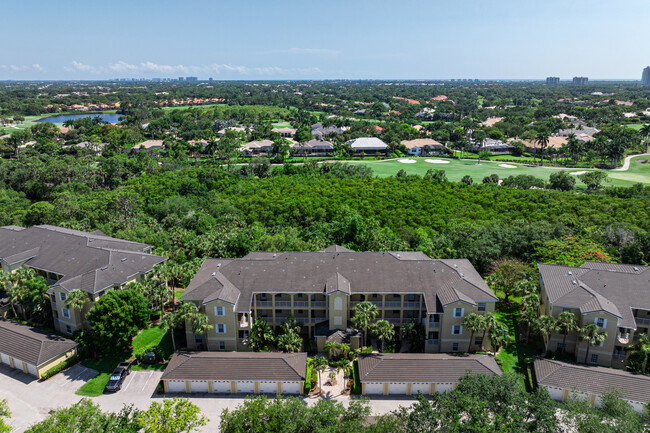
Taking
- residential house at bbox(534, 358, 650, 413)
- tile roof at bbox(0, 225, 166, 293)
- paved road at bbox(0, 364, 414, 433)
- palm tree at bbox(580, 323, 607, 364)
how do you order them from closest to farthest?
1. paved road at bbox(0, 364, 414, 433)
2. residential house at bbox(534, 358, 650, 413)
3. palm tree at bbox(580, 323, 607, 364)
4. tile roof at bbox(0, 225, 166, 293)

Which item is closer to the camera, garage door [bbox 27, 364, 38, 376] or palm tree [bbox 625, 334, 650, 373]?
palm tree [bbox 625, 334, 650, 373]

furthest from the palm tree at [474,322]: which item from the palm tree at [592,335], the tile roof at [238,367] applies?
the tile roof at [238,367]

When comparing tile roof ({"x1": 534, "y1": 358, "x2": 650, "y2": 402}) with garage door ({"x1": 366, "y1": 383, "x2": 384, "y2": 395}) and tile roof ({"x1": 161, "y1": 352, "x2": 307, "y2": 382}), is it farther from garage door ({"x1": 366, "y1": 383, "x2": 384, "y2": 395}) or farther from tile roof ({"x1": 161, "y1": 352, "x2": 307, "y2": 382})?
tile roof ({"x1": 161, "y1": 352, "x2": 307, "y2": 382})

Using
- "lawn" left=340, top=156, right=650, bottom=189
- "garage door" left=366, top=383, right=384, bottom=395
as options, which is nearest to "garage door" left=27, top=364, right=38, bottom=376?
"garage door" left=366, top=383, right=384, bottom=395

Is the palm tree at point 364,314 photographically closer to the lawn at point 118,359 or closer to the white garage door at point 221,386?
the white garage door at point 221,386

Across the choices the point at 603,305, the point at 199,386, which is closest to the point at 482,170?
the point at 603,305

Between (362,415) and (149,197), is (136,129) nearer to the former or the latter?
(149,197)

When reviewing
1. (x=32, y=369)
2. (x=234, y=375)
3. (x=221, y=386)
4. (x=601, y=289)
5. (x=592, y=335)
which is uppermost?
(x=601, y=289)

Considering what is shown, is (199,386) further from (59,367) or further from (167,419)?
(59,367)
